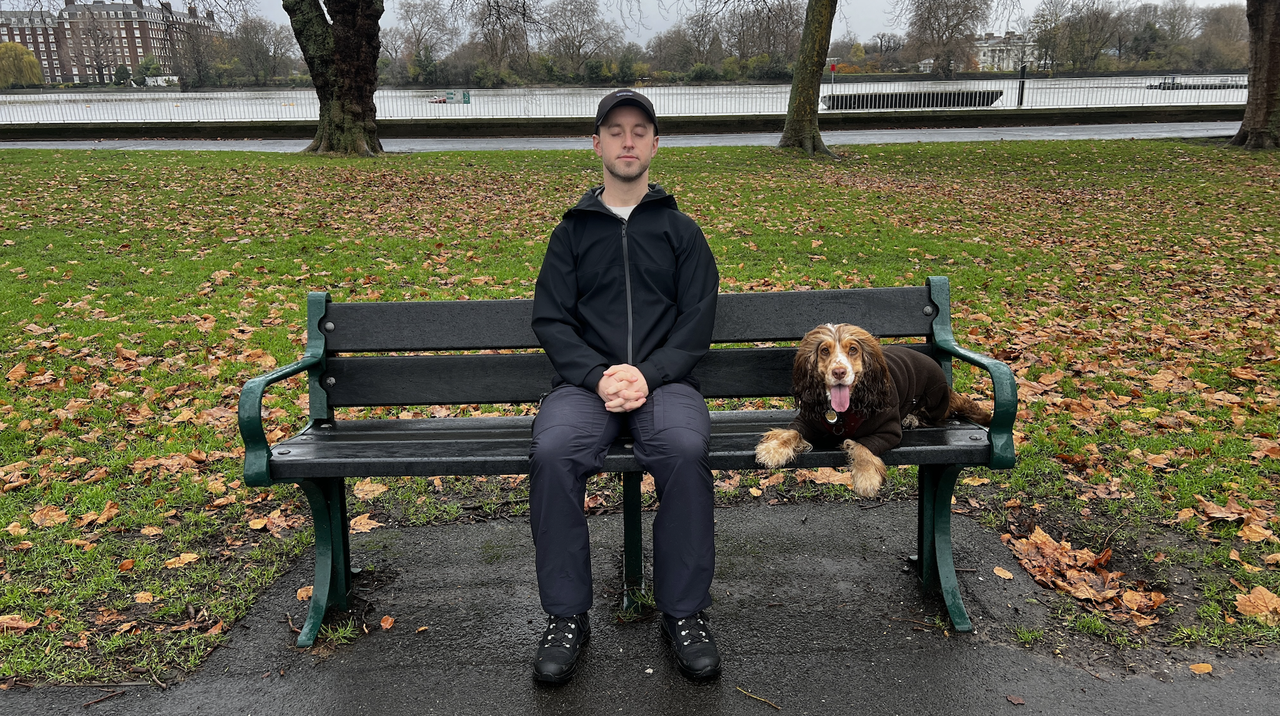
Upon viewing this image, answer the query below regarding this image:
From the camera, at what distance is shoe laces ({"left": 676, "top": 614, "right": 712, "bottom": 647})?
278cm

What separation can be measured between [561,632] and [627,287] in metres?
1.23

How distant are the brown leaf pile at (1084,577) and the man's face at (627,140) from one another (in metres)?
2.22

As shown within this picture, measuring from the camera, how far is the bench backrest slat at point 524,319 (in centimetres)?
340

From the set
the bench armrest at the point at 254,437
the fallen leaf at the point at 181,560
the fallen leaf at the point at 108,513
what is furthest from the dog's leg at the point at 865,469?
the fallen leaf at the point at 108,513

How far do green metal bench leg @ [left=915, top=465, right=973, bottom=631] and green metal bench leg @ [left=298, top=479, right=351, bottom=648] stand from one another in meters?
2.22

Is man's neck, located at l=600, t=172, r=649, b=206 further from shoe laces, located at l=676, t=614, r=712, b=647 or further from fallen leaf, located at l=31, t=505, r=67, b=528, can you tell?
fallen leaf, located at l=31, t=505, r=67, b=528

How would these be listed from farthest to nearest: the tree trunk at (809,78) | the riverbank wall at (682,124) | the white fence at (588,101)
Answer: the white fence at (588,101), the riverbank wall at (682,124), the tree trunk at (809,78)

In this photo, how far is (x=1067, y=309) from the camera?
23.1 ft

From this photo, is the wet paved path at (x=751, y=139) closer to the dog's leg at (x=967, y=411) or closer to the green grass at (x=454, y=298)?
the green grass at (x=454, y=298)

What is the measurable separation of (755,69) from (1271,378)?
37.3m

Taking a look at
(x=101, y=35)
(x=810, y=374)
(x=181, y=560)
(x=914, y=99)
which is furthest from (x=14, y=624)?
(x=101, y=35)

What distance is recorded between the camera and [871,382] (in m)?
2.80

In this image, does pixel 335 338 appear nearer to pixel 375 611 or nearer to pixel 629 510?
pixel 375 611

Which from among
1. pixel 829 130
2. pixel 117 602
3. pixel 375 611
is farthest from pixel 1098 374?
pixel 829 130
